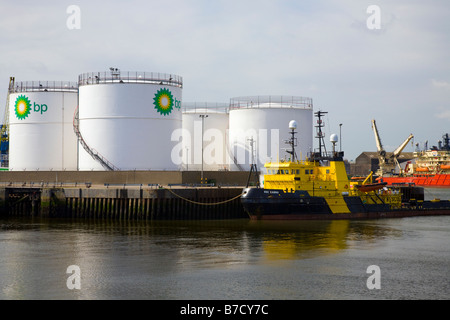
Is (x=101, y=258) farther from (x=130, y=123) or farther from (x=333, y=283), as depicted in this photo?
(x=130, y=123)

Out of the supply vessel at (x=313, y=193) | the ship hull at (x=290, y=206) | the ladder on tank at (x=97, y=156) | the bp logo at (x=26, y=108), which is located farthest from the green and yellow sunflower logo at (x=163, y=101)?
the ship hull at (x=290, y=206)

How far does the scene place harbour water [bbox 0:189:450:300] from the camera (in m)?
25.3

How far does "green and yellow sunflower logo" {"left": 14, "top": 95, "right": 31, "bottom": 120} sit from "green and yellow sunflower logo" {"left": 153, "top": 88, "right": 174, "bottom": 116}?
52.0ft

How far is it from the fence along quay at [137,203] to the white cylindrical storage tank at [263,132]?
58.5 ft

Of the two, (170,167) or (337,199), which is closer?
(337,199)

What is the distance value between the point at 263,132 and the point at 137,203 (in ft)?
78.0

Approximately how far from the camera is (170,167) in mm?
64062

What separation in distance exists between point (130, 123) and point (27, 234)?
22876 millimetres

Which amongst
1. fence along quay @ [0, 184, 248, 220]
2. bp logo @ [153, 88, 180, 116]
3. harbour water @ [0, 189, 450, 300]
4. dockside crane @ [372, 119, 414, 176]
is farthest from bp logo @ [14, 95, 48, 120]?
dockside crane @ [372, 119, 414, 176]

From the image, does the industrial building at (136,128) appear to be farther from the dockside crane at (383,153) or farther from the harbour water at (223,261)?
the dockside crane at (383,153)

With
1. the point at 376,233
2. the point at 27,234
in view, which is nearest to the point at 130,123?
the point at 27,234

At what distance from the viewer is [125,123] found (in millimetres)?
61688

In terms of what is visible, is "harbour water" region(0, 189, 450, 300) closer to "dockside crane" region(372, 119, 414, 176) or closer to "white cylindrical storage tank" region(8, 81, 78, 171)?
"white cylindrical storage tank" region(8, 81, 78, 171)

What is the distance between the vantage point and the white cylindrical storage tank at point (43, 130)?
6762cm
